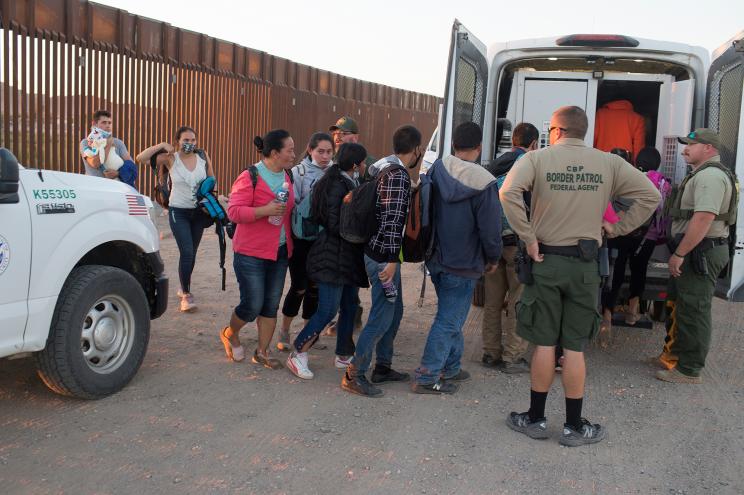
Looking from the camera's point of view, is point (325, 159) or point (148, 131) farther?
point (148, 131)

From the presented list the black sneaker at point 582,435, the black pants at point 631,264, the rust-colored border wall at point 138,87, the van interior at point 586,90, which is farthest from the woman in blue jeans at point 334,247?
the rust-colored border wall at point 138,87

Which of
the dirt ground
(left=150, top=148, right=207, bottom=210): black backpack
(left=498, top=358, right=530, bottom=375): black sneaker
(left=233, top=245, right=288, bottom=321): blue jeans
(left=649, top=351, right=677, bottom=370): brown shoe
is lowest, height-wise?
the dirt ground

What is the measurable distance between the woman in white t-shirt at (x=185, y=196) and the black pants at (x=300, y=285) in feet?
5.01

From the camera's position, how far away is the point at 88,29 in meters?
11.5

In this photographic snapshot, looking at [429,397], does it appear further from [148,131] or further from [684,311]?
[148,131]

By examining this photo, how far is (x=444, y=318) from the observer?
5148 mm

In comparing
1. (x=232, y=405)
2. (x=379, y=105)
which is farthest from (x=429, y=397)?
(x=379, y=105)

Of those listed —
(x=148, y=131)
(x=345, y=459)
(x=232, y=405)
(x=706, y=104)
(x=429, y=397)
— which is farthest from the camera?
(x=148, y=131)

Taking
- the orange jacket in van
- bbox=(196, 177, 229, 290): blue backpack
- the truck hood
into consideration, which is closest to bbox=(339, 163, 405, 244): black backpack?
the truck hood

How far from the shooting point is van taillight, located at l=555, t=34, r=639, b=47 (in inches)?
260

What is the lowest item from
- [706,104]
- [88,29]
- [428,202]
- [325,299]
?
[325,299]

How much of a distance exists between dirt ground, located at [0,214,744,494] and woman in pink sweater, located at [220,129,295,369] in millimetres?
537

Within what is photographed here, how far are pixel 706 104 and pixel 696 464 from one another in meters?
3.45

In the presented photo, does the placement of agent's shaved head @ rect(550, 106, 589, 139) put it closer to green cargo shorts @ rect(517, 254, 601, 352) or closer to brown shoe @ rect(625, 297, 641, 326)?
green cargo shorts @ rect(517, 254, 601, 352)
